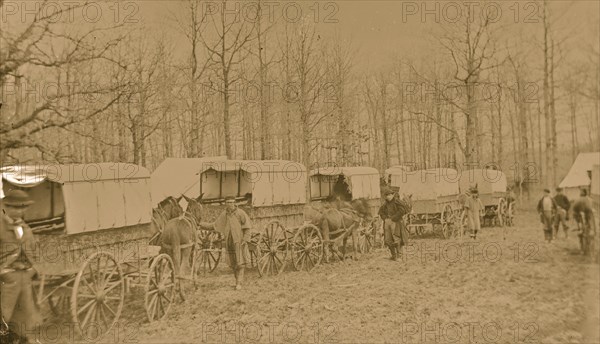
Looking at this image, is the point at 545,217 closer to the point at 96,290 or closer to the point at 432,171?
the point at 432,171

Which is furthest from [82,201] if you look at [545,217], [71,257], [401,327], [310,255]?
[545,217]

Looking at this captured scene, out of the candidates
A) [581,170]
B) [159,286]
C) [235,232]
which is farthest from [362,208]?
[581,170]

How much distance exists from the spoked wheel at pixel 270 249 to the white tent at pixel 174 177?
23.3 ft

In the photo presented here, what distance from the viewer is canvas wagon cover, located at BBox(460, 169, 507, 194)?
20.4 meters

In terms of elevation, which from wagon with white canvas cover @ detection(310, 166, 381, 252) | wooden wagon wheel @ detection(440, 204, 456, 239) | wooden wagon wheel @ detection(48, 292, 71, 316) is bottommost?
wooden wagon wheel @ detection(48, 292, 71, 316)

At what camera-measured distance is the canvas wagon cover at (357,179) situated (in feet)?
52.3

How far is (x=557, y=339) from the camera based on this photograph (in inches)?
262

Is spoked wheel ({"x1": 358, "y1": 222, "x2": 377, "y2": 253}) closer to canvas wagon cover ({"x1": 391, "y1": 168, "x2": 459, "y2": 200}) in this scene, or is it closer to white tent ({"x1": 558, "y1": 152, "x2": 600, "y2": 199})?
canvas wagon cover ({"x1": 391, "y1": 168, "x2": 459, "y2": 200})

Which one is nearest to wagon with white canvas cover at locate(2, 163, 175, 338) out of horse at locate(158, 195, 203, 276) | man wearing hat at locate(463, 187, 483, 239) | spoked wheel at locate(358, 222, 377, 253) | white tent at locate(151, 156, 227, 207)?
horse at locate(158, 195, 203, 276)

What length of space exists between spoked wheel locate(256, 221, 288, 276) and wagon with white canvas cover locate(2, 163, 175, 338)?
2.93m

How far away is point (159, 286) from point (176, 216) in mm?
3882

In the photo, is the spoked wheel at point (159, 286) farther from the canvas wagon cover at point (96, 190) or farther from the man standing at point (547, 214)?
the man standing at point (547, 214)

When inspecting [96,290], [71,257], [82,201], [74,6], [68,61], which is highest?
[74,6]

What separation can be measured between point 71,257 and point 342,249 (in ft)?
27.6
